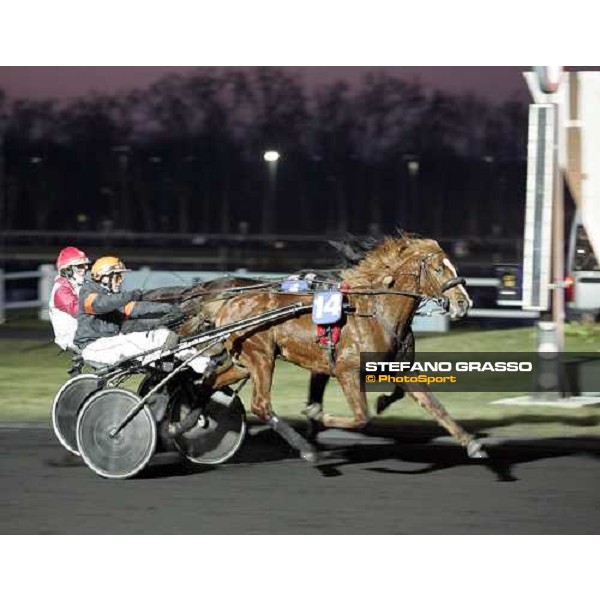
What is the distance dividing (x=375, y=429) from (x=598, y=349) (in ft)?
19.0

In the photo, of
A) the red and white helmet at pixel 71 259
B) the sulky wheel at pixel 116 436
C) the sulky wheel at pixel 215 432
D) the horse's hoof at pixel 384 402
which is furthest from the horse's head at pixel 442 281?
the red and white helmet at pixel 71 259

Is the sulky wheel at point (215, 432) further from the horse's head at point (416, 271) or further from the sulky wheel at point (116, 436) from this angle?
the horse's head at point (416, 271)

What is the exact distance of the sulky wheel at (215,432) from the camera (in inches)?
362

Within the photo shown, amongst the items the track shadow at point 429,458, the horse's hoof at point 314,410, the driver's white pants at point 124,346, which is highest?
the driver's white pants at point 124,346

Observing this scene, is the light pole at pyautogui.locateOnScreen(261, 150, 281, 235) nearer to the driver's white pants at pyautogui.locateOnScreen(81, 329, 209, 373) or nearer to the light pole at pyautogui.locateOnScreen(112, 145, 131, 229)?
the light pole at pyautogui.locateOnScreen(112, 145, 131, 229)

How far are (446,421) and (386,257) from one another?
126 centimetres

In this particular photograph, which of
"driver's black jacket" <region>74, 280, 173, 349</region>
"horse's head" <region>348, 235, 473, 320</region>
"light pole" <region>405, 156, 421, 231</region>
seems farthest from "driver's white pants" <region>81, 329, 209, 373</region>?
"light pole" <region>405, 156, 421, 231</region>

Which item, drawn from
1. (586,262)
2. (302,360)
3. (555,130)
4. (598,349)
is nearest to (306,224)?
(586,262)

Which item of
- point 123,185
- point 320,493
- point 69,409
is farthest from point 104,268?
point 123,185

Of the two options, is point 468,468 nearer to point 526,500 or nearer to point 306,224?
point 526,500

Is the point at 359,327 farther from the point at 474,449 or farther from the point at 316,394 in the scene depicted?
the point at 474,449

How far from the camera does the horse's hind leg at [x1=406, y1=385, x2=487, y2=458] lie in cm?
863

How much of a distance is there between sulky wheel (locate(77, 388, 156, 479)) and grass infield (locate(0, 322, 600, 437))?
3.23 ft

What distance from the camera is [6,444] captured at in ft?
33.8
